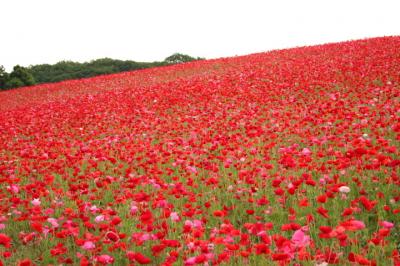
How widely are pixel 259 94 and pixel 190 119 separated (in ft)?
11.5

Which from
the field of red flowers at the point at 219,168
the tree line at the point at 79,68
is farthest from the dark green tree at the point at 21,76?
the field of red flowers at the point at 219,168

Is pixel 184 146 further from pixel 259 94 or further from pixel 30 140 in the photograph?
pixel 259 94

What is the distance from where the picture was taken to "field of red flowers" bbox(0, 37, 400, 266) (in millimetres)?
3416

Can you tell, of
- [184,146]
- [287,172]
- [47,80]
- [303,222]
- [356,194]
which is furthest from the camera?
[47,80]

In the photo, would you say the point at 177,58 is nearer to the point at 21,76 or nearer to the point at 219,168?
the point at 21,76

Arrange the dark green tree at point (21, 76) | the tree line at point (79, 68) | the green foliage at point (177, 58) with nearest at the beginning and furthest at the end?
the dark green tree at point (21, 76)
the tree line at point (79, 68)
the green foliage at point (177, 58)

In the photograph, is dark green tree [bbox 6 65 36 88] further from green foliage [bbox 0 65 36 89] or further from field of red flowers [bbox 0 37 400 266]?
field of red flowers [bbox 0 37 400 266]

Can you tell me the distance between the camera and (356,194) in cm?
460

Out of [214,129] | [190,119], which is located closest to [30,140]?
[190,119]

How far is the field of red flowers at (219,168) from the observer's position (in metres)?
3.42

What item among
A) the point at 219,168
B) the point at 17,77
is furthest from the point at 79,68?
the point at 219,168

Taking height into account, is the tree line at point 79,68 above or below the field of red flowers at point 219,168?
above

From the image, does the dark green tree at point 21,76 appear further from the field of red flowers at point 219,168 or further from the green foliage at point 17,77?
the field of red flowers at point 219,168

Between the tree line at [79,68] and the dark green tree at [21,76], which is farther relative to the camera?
the tree line at [79,68]
